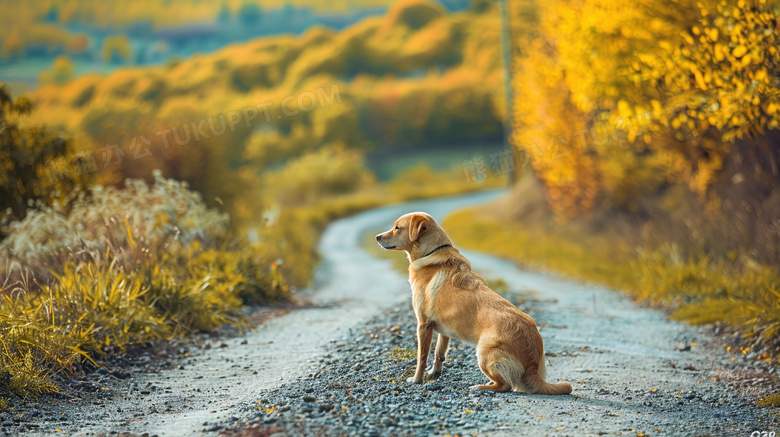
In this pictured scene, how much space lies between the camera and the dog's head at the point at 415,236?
5.57 meters

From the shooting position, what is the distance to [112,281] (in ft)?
25.0

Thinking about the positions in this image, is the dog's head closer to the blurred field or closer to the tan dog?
the tan dog

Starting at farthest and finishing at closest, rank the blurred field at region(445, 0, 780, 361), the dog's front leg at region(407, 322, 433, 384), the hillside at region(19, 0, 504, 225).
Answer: the hillside at region(19, 0, 504, 225) < the blurred field at region(445, 0, 780, 361) < the dog's front leg at region(407, 322, 433, 384)

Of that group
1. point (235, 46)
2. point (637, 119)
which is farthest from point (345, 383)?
point (235, 46)

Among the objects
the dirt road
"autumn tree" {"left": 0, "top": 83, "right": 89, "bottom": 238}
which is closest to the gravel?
the dirt road

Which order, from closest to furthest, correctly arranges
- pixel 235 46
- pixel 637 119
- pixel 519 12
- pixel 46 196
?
pixel 637 119, pixel 46 196, pixel 519 12, pixel 235 46

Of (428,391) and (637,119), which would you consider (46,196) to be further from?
(637,119)

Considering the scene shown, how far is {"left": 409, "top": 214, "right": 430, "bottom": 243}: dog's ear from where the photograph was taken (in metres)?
5.55

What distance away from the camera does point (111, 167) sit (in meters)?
14.4

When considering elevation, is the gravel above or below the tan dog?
below

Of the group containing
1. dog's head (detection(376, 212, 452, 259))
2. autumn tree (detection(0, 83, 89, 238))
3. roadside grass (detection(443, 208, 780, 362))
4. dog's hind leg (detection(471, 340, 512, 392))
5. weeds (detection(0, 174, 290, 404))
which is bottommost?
roadside grass (detection(443, 208, 780, 362))

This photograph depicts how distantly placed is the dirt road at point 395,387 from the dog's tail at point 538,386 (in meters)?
0.08

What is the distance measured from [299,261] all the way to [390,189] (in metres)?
23.6

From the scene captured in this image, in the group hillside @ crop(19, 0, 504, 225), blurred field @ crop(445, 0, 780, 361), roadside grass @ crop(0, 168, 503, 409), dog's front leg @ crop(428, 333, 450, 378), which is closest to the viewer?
dog's front leg @ crop(428, 333, 450, 378)
